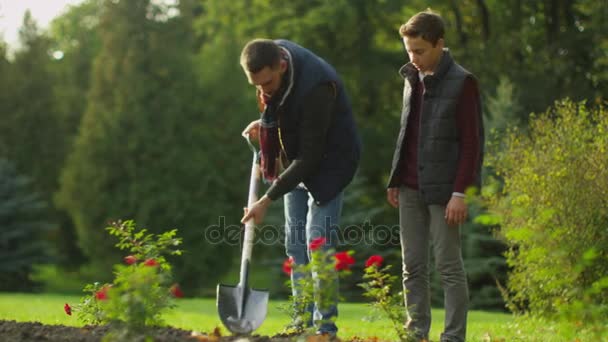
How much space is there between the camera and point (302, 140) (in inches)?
176

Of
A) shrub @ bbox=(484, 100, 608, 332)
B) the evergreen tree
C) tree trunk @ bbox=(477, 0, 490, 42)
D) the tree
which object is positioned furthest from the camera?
tree trunk @ bbox=(477, 0, 490, 42)

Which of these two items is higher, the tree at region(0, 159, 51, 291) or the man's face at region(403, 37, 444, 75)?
the man's face at region(403, 37, 444, 75)

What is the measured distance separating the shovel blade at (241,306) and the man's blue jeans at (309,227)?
0.19m

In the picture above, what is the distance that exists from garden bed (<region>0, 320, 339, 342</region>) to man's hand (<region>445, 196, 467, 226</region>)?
89cm

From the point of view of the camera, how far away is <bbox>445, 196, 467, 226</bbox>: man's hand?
4227mm

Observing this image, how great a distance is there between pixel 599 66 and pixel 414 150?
14.4 metres

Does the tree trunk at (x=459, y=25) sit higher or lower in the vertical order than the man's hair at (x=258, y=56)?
higher

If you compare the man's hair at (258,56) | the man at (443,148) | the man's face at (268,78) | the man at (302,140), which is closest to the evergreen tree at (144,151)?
the man at (302,140)

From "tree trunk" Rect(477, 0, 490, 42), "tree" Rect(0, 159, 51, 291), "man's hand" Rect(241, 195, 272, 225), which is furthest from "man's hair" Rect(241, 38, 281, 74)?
"tree trunk" Rect(477, 0, 490, 42)

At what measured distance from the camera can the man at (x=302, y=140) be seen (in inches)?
174

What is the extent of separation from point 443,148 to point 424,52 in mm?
507

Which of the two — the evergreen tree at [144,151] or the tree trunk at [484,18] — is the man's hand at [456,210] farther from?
the tree trunk at [484,18]

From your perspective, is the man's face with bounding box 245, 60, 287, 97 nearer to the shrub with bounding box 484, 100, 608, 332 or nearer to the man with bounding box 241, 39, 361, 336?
the man with bounding box 241, 39, 361, 336

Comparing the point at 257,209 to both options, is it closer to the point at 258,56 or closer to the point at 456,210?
the point at 258,56
